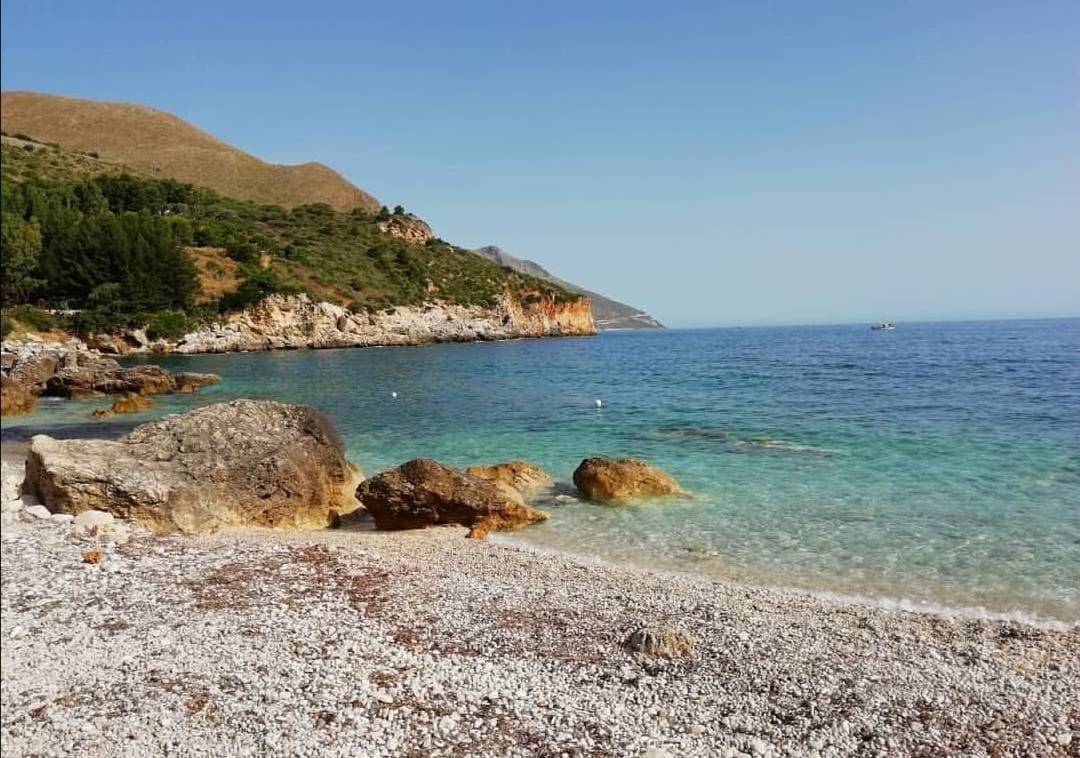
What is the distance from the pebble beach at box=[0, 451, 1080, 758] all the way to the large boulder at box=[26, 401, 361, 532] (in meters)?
1.18

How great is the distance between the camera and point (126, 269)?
38.2 meters

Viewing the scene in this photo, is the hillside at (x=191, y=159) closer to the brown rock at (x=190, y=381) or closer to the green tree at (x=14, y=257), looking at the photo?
the brown rock at (x=190, y=381)

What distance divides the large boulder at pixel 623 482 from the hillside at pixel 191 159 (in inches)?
3143

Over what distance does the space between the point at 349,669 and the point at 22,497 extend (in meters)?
7.90

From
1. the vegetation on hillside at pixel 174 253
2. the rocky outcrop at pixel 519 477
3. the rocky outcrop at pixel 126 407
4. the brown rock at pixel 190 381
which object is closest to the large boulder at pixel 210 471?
the vegetation on hillside at pixel 174 253

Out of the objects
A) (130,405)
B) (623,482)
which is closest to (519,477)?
(623,482)

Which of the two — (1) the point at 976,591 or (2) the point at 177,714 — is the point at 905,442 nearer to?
(1) the point at 976,591

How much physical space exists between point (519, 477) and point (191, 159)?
395 feet

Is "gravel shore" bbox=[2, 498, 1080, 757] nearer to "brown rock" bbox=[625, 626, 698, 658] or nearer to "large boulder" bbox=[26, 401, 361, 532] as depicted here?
"brown rock" bbox=[625, 626, 698, 658]

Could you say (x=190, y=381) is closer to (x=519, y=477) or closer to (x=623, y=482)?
(x=519, y=477)

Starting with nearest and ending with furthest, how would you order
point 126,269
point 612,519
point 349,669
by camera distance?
point 349,669 < point 612,519 < point 126,269

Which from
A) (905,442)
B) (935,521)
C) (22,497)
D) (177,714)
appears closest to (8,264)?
(177,714)

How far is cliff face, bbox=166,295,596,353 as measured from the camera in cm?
6319

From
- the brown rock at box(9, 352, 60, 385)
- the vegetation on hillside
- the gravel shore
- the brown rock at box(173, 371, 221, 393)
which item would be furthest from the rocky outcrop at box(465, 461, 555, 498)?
the brown rock at box(173, 371, 221, 393)
